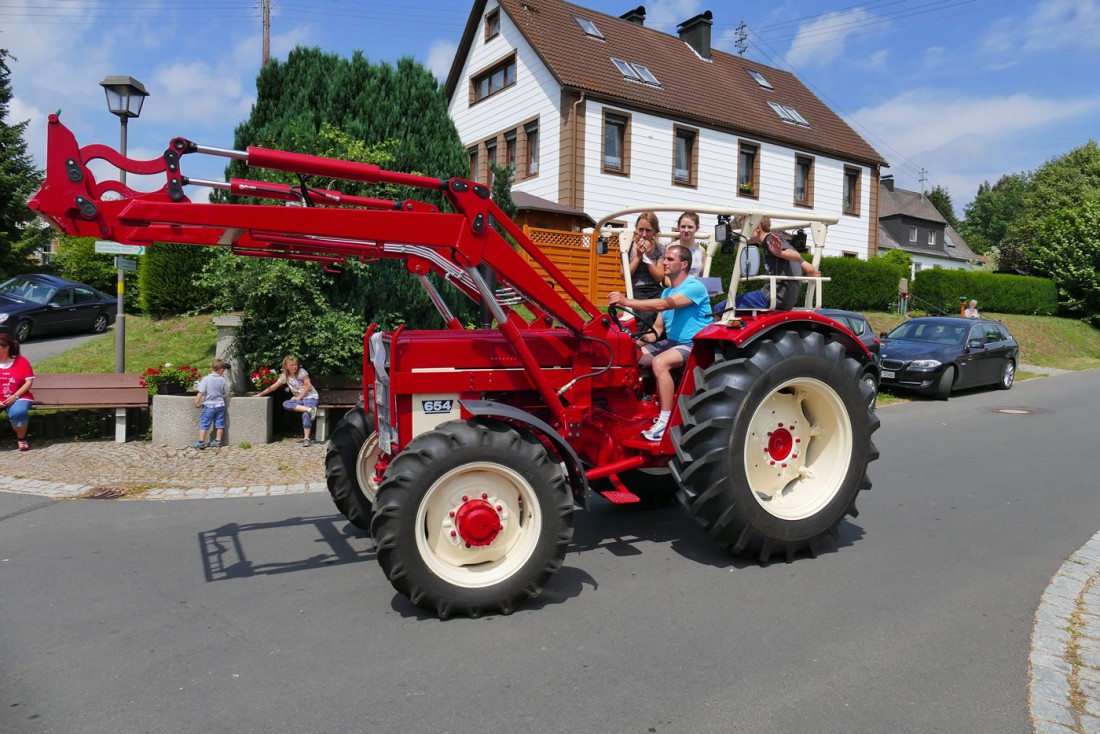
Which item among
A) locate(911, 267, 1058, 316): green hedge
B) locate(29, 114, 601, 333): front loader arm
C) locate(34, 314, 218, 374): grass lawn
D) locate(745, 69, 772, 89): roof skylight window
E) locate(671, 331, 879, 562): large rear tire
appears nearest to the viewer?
locate(29, 114, 601, 333): front loader arm

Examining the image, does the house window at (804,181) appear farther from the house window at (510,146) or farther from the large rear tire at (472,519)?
the large rear tire at (472,519)

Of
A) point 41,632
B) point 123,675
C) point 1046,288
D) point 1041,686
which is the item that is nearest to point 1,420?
point 41,632

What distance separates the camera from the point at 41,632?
3818mm

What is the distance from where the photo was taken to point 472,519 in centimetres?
393

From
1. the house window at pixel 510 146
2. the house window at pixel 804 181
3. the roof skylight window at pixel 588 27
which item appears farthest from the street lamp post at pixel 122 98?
the house window at pixel 804 181

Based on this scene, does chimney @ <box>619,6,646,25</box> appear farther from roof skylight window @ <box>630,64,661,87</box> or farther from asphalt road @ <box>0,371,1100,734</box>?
asphalt road @ <box>0,371,1100,734</box>

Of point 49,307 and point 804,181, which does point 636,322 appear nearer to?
point 49,307

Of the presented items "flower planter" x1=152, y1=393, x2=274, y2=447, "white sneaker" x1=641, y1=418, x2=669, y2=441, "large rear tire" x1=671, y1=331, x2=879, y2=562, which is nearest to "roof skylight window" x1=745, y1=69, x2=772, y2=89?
"flower planter" x1=152, y1=393, x2=274, y2=447

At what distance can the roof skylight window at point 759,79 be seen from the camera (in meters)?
28.6

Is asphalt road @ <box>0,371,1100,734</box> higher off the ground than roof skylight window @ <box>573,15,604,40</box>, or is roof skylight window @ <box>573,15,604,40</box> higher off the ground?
roof skylight window @ <box>573,15,604,40</box>

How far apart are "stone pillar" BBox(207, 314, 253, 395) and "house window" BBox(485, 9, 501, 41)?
56.3 ft

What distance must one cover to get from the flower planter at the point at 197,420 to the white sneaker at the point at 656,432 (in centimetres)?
563

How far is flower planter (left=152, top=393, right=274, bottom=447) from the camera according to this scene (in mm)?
8703

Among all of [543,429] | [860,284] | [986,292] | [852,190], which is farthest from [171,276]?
[986,292]
